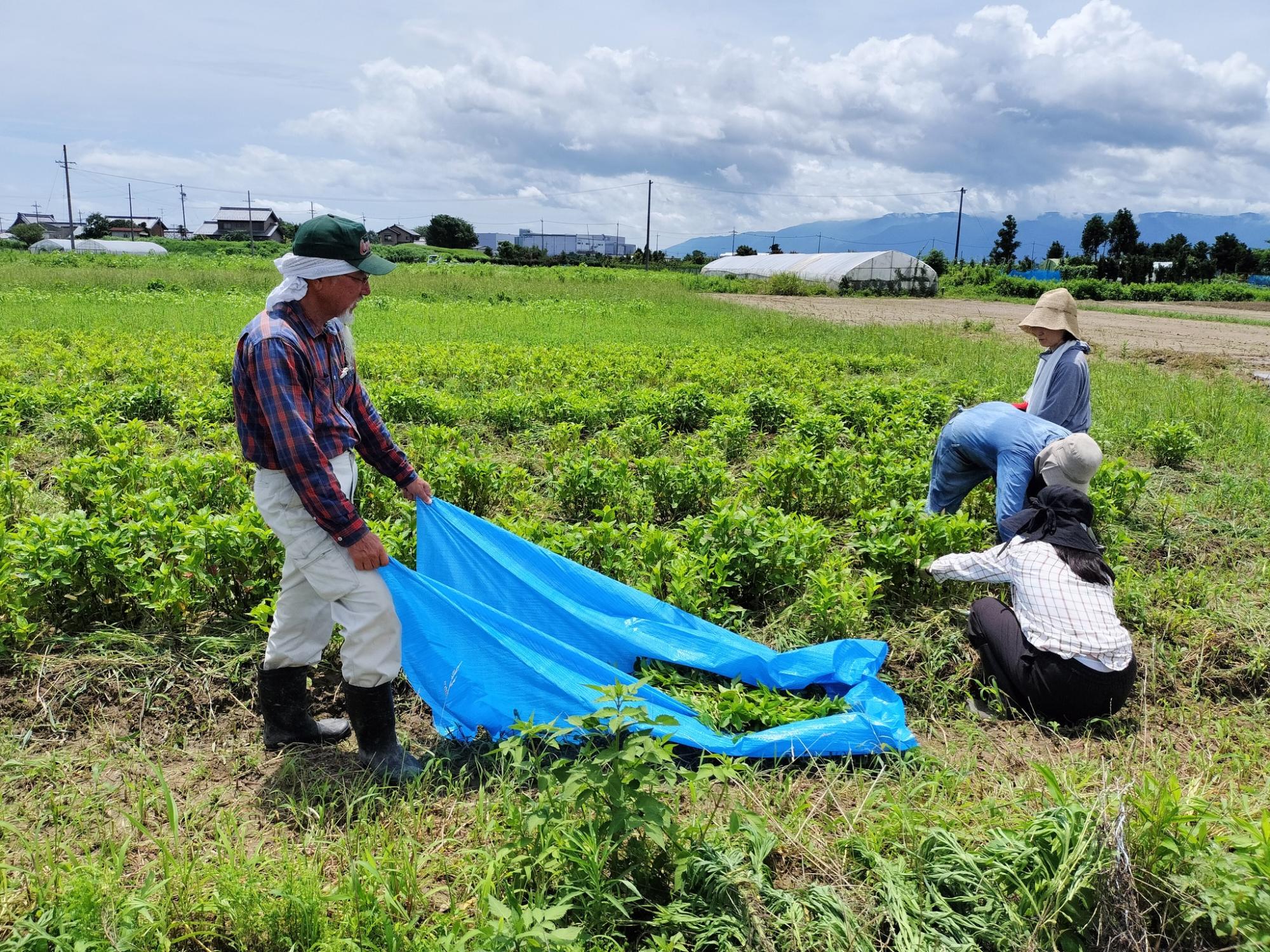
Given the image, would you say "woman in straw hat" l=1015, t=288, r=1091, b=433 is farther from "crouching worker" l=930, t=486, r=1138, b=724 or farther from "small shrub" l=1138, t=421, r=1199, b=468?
"small shrub" l=1138, t=421, r=1199, b=468

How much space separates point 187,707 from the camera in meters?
3.29

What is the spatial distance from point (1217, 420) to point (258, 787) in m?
9.07

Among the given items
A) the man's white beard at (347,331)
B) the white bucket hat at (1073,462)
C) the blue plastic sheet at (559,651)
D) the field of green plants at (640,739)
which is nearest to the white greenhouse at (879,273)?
the field of green plants at (640,739)

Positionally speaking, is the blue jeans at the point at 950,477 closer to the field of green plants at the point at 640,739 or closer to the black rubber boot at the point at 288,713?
the field of green plants at the point at 640,739

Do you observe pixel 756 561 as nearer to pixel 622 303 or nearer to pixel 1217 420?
pixel 1217 420

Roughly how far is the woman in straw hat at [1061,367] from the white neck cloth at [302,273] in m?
4.02

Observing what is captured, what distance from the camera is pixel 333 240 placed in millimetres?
2568

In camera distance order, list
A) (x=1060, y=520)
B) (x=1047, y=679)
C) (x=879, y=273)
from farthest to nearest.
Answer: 1. (x=879, y=273)
2. (x=1060, y=520)
3. (x=1047, y=679)

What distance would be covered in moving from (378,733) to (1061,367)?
4358 mm

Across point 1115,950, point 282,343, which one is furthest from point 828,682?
point 282,343

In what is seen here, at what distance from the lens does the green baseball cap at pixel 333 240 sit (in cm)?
256

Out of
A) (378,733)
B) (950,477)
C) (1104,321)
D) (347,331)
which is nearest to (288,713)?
(378,733)

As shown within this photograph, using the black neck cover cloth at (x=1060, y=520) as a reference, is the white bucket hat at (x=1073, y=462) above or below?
above

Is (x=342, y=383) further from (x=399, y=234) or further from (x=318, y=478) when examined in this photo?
(x=399, y=234)
